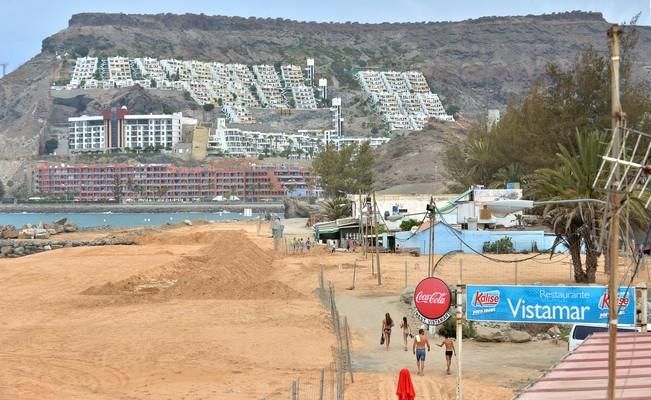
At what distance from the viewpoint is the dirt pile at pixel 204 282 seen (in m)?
36.4

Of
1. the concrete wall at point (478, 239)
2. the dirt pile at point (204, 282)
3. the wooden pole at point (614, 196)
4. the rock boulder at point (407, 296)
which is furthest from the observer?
the concrete wall at point (478, 239)

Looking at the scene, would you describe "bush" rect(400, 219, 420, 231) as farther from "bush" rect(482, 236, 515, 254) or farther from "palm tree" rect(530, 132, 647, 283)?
"palm tree" rect(530, 132, 647, 283)

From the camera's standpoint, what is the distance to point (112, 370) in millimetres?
21984

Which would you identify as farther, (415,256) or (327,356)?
(415,256)

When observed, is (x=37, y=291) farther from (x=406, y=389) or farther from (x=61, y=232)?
(x=61, y=232)

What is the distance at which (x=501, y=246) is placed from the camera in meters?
53.5

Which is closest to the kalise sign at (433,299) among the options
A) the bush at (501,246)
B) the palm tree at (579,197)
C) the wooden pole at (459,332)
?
the wooden pole at (459,332)

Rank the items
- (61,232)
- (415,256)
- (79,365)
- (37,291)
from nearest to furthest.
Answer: (79,365)
(37,291)
(415,256)
(61,232)

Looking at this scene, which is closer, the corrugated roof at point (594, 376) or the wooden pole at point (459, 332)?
the corrugated roof at point (594, 376)

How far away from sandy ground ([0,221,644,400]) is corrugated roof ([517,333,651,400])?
5.54 metres

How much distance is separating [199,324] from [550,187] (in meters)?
15.0

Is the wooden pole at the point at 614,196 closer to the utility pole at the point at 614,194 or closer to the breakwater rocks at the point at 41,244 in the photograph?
the utility pole at the point at 614,194

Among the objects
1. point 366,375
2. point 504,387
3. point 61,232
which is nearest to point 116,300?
point 366,375

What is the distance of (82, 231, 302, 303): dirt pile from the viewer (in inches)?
1435
